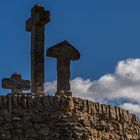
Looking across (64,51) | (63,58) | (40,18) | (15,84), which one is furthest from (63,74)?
(40,18)

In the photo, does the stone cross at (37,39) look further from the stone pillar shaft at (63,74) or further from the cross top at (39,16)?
the stone pillar shaft at (63,74)

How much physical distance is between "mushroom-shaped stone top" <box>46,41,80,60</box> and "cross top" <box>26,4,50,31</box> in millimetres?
962

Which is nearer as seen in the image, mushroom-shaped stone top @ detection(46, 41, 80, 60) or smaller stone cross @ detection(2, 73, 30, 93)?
mushroom-shaped stone top @ detection(46, 41, 80, 60)

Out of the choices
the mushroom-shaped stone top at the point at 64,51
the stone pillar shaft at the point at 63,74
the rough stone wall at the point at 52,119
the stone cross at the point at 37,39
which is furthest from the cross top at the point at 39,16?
the rough stone wall at the point at 52,119

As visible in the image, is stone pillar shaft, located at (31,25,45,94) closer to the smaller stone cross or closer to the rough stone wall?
the smaller stone cross

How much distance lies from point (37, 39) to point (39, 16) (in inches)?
28.1

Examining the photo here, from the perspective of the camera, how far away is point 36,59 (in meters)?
16.1

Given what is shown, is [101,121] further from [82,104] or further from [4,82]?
[4,82]

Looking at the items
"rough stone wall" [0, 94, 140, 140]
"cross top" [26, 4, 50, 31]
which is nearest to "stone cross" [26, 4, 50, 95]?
"cross top" [26, 4, 50, 31]

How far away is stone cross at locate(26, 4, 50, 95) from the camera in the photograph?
1594 cm

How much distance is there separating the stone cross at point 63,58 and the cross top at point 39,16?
96 cm

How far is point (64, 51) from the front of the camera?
52.2 feet

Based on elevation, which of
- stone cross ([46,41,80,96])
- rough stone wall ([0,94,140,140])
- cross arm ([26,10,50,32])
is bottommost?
rough stone wall ([0,94,140,140])

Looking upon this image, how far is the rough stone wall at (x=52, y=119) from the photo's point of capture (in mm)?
12078
